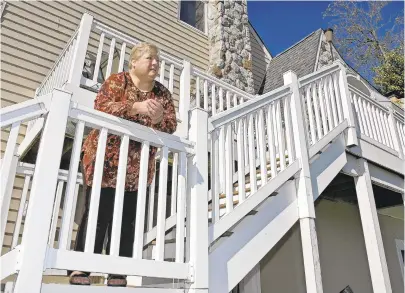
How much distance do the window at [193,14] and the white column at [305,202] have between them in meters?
4.56

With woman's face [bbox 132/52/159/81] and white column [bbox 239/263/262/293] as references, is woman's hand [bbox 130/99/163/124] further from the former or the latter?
white column [bbox 239/263/262/293]

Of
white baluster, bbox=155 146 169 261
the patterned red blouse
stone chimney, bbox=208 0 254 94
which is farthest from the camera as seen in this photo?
stone chimney, bbox=208 0 254 94

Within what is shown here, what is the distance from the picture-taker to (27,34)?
486 cm

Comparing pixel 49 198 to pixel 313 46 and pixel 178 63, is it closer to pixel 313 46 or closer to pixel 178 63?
pixel 178 63

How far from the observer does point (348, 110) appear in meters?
3.94

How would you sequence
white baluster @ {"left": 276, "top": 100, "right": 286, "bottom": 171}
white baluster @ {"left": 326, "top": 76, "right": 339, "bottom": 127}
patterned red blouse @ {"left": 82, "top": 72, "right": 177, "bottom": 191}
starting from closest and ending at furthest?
patterned red blouse @ {"left": 82, "top": 72, "right": 177, "bottom": 191}, white baluster @ {"left": 276, "top": 100, "right": 286, "bottom": 171}, white baluster @ {"left": 326, "top": 76, "right": 339, "bottom": 127}

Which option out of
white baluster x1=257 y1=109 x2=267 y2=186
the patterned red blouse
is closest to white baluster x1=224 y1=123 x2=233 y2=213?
white baluster x1=257 y1=109 x2=267 y2=186

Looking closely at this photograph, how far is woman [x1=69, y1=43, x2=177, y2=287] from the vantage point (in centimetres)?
180

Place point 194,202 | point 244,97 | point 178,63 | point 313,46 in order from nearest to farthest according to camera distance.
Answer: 1. point 194,202
2. point 178,63
3. point 244,97
4. point 313,46

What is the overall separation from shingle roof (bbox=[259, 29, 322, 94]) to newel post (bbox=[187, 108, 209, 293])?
18.0 feet

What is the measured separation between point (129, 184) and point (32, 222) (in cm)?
64

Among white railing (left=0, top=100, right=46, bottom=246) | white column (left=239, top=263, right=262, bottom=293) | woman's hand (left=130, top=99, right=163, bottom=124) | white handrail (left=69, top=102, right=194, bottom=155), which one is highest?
woman's hand (left=130, top=99, right=163, bottom=124)

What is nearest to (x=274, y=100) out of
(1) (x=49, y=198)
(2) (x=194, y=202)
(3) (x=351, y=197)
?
(2) (x=194, y=202)

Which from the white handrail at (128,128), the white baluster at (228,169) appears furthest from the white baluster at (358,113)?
the white handrail at (128,128)
